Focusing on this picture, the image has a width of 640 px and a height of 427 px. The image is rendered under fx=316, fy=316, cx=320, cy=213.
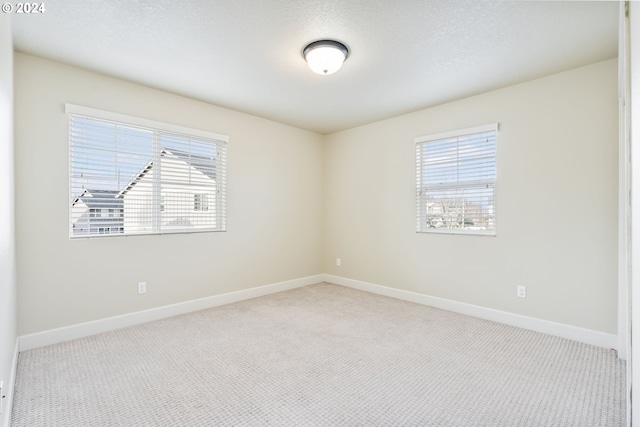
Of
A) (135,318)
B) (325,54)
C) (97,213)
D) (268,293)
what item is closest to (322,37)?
(325,54)

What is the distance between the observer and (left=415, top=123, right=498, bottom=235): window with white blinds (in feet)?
11.5

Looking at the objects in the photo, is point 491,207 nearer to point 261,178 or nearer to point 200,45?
point 261,178

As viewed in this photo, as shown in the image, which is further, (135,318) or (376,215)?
(376,215)

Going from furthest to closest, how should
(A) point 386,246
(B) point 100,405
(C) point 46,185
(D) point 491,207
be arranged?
(A) point 386,246 → (D) point 491,207 → (C) point 46,185 → (B) point 100,405

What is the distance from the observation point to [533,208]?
10.3 feet

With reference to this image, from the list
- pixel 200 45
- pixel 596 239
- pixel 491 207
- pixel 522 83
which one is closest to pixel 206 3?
pixel 200 45

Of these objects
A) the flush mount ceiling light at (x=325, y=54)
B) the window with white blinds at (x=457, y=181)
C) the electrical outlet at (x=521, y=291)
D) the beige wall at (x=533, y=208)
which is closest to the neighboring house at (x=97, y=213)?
the flush mount ceiling light at (x=325, y=54)

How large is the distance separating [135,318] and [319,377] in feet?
7.06

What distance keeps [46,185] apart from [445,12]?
136 inches

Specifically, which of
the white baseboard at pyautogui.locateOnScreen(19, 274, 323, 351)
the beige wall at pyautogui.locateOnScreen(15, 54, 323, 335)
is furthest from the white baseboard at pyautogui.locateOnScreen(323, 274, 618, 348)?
the white baseboard at pyautogui.locateOnScreen(19, 274, 323, 351)

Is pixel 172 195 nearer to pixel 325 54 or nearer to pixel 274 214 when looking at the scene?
pixel 274 214

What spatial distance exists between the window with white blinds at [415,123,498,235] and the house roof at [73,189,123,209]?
3.44 m

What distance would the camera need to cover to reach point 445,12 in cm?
210

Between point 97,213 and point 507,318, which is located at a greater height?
point 97,213
